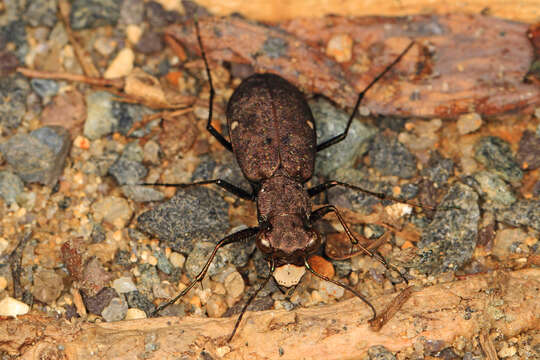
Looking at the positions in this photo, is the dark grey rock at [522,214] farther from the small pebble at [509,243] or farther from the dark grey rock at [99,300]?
the dark grey rock at [99,300]

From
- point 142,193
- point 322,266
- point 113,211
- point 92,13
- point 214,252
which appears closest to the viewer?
point 214,252

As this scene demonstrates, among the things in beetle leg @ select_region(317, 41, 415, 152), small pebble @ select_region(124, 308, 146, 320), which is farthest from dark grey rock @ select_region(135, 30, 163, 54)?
small pebble @ select_region(124, 308, 146, 320)

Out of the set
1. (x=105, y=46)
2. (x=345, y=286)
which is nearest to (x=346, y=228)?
(x=345, y=286)

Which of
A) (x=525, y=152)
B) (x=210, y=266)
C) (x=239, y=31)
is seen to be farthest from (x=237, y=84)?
(x=525, y=152)

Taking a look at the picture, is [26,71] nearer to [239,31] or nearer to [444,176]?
[239,31]

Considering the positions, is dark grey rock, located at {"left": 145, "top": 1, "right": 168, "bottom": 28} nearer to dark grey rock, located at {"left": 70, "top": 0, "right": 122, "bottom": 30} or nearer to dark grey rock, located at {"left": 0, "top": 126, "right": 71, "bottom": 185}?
dark grey rock, located at {"left": 70, "top": 0, "right": 122, "bottom": 30}

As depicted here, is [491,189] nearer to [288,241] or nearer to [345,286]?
[345,286]
